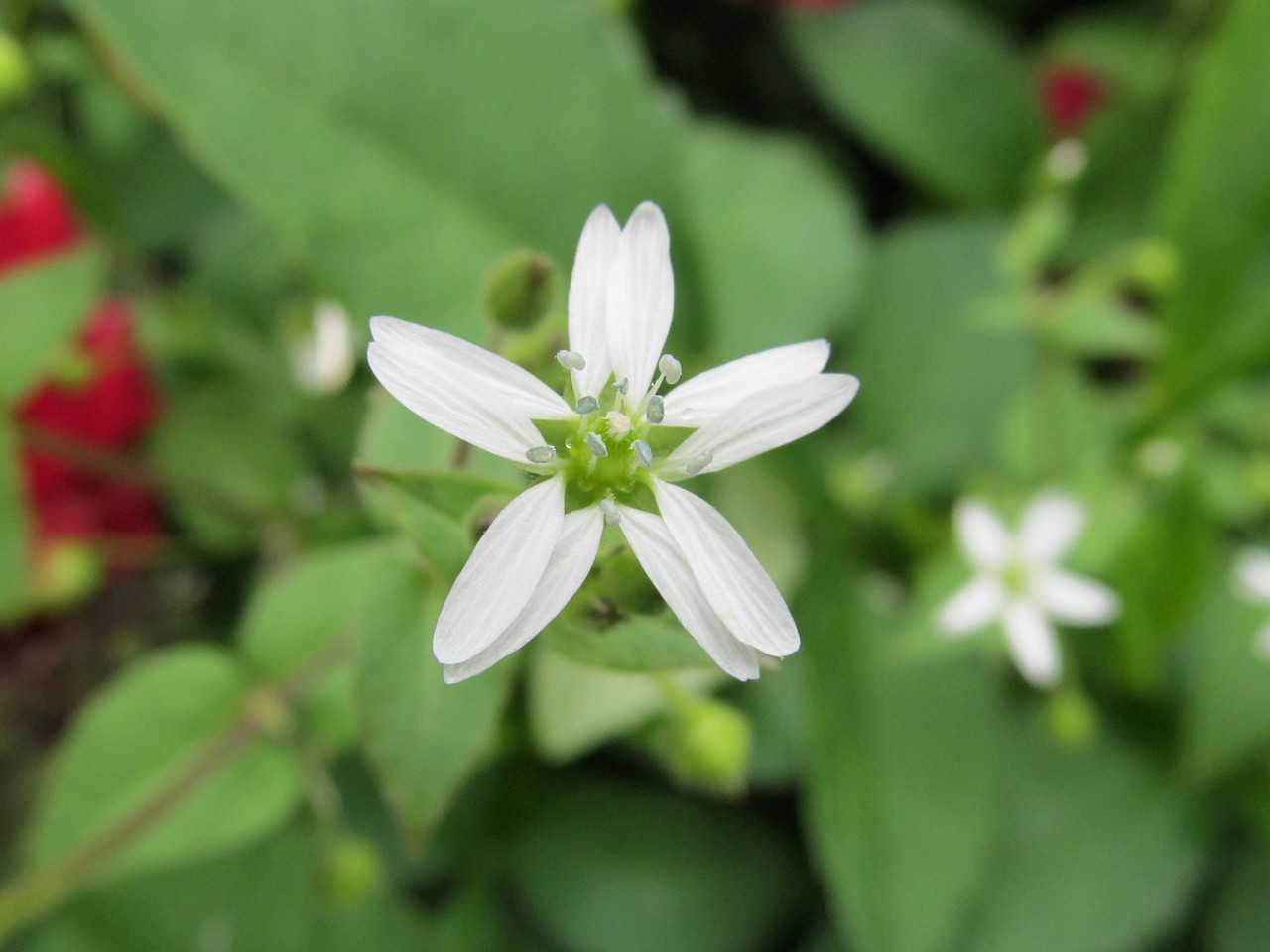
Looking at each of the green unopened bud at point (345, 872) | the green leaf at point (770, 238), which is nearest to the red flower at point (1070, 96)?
the green leaf at point (770, 238)

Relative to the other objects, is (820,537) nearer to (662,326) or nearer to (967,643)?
(967,643)

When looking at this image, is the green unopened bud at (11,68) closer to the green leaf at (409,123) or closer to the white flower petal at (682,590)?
the green leaf at (409,123)

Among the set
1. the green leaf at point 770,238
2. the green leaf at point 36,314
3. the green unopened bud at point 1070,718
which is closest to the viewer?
the green leaf at point 36,314

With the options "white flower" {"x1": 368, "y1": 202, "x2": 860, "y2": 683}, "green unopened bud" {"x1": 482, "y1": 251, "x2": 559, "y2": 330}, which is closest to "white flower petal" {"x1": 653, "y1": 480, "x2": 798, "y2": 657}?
"white flower" {"x1": 368, "y1": 202, "x2": 860, "y2": 683}

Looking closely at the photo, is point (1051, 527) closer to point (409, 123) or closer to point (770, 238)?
point (770, 238)

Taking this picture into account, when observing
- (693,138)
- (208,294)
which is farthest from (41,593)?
(693,138)
